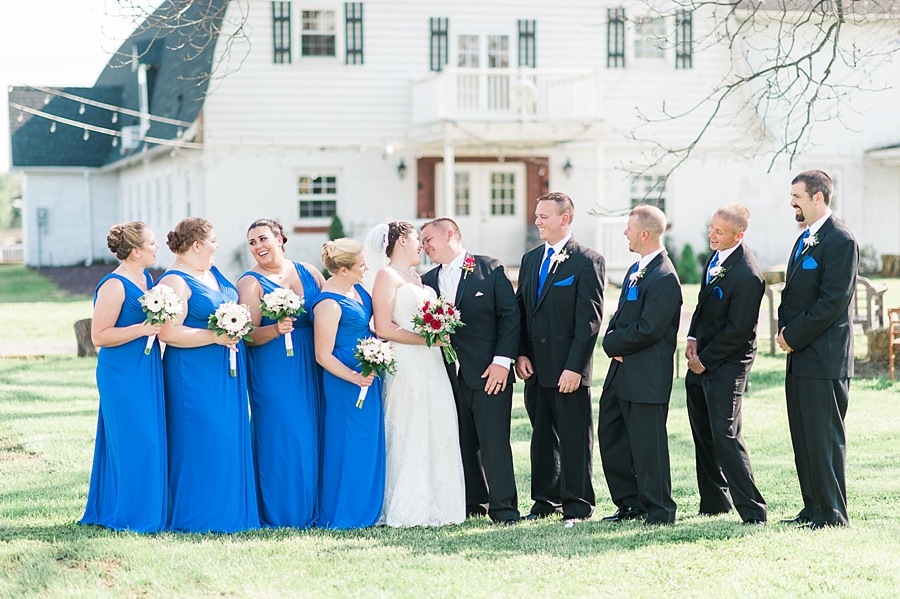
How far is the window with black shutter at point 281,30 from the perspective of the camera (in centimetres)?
2392

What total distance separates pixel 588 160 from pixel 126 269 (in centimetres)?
2032

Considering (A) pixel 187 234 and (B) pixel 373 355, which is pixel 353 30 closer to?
(A) pixel 187 234

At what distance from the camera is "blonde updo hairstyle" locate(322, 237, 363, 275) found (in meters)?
6.37

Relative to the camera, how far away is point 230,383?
633 centimetres

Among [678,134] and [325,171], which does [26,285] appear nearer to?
[325,171]

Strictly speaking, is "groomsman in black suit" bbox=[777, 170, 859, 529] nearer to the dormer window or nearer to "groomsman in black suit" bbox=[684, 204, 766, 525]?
"groomsman in black suit" bbox=[684, 204, 766, 525]

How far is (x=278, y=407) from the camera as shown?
6.46 meters

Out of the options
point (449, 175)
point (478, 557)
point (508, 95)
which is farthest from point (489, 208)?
point (478, 557)

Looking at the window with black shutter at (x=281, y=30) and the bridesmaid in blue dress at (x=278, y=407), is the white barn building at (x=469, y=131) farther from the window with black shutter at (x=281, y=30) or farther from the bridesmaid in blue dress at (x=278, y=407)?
the bridesmaid in blue dress at (x=278, y=407)

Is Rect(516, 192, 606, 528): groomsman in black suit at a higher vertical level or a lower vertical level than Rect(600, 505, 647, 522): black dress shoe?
higher

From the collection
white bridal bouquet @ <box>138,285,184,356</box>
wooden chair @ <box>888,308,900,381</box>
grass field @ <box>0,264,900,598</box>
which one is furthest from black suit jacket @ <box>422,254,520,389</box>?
wooden chair @ <box>888,308,900,381</box>

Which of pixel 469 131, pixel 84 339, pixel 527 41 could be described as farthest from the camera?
pixel 527 41

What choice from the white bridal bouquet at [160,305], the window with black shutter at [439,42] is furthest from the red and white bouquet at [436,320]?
the window with black shutter at [439,42]

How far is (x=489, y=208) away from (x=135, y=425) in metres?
19.6
